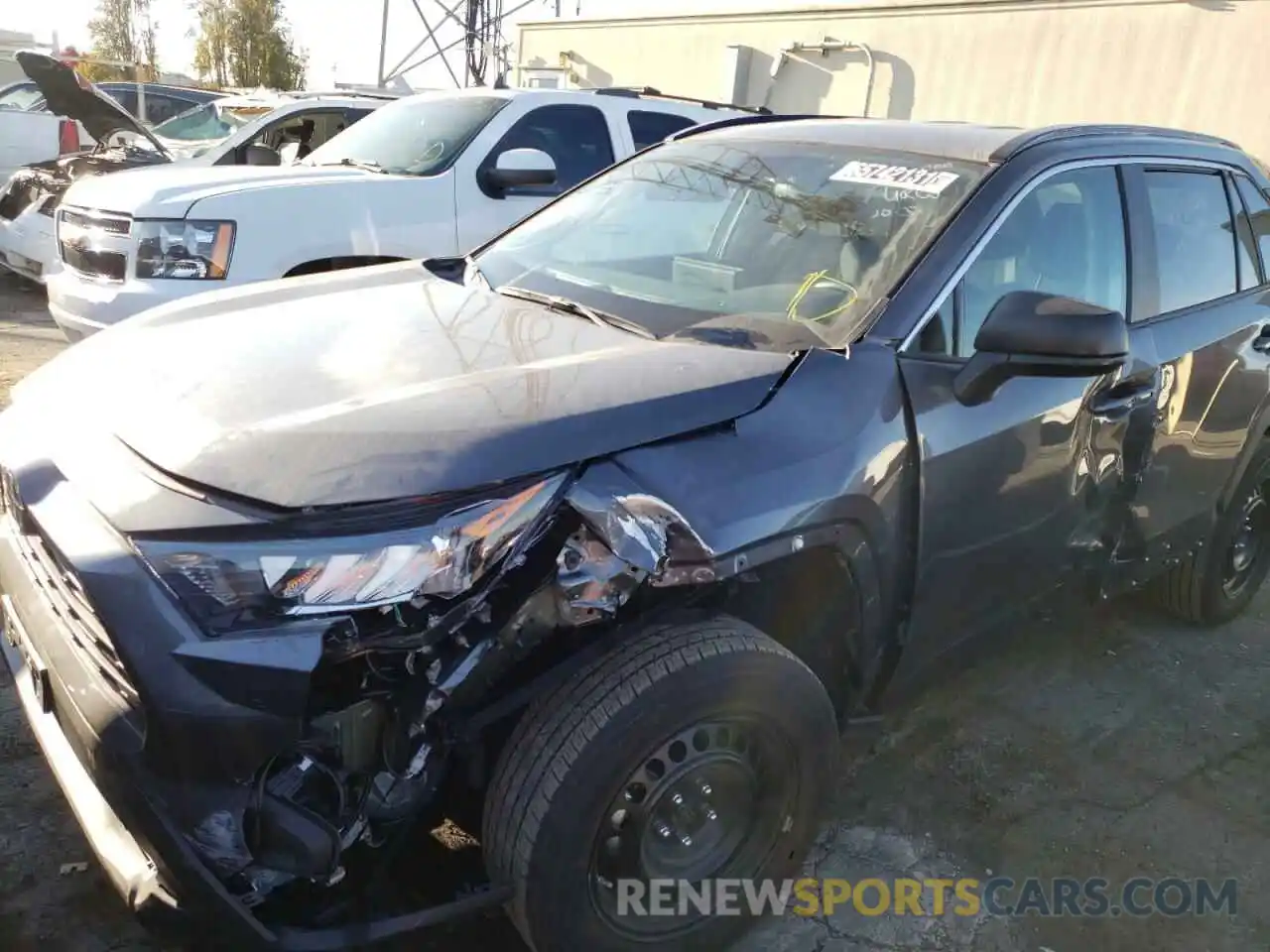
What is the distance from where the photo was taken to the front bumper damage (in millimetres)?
1684

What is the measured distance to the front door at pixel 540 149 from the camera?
20.0 feet

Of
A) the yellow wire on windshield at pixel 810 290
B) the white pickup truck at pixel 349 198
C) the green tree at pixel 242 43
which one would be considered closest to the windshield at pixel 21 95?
the white pickup truck at pixel 349 198

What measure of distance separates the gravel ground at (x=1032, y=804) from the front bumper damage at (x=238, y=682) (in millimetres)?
636

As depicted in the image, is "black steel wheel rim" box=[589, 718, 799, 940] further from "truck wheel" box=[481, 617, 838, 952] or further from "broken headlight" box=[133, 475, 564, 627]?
"broken headlight" box=[133, 475, 564, 627]

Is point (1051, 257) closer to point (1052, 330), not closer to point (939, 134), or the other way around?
point (939, 134)

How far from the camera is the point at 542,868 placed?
1.93 metres

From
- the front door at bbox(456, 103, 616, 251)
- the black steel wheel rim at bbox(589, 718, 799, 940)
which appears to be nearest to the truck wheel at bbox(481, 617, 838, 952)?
the black steel wheel rim at bbox(589, 718, 799, 940)

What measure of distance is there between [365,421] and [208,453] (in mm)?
291

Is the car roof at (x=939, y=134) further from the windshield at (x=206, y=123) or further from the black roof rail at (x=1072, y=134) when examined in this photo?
the windshield at (x=206, y=123)

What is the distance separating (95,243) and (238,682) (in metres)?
4.43

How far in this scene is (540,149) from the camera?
647cm

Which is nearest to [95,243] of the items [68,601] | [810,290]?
[68,601]

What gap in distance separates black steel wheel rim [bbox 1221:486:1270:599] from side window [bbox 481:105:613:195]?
411 centimetres

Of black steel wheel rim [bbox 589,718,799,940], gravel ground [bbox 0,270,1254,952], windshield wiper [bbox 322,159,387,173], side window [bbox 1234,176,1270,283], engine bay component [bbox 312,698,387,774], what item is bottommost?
gravel ground [bbox 0,270,1254,952]
